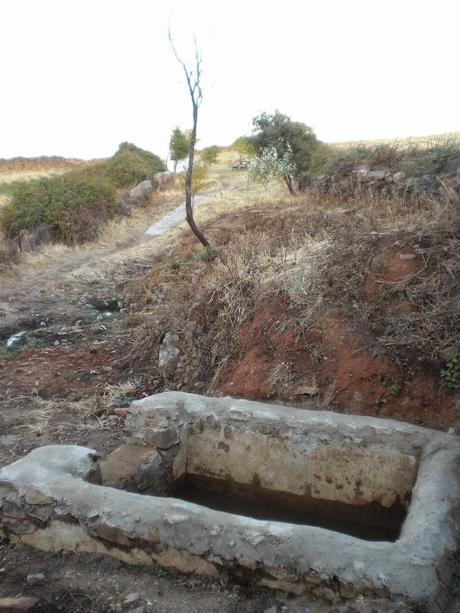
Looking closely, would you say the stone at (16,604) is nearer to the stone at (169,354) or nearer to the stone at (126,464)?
the stone at (126,464)

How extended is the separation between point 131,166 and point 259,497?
739 inches

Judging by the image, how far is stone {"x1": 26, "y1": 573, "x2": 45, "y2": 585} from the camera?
2.93 meters

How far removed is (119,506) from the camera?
2.96 m

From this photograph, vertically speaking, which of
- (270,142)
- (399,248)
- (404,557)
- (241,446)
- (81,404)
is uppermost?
(270,142)

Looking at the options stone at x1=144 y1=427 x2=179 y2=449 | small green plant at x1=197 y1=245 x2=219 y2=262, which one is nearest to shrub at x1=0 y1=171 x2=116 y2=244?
small green plant at x1=197 y1=245 x2=219 y2=262

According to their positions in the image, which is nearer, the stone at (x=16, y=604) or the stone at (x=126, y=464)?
the stone at (x=16, y=604)

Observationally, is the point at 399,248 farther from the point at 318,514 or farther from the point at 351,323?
the point at 318,514

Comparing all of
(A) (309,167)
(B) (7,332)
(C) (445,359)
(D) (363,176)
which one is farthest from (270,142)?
(C) (445,359)

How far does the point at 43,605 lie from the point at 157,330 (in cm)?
436

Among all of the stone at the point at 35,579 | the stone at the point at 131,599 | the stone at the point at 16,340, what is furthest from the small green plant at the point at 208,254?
the stone at the point at 131,599

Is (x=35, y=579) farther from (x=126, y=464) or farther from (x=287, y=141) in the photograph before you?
(x=287, y=141)

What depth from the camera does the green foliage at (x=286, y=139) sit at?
48.9 feet

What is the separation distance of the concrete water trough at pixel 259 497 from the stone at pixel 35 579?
0.20 m

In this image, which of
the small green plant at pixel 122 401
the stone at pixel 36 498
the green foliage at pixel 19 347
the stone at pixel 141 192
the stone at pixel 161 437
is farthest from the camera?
the stone at pixel 141 192
